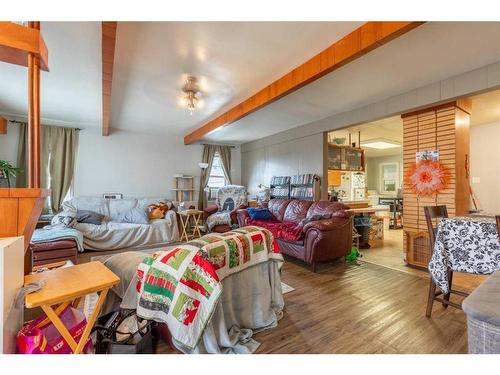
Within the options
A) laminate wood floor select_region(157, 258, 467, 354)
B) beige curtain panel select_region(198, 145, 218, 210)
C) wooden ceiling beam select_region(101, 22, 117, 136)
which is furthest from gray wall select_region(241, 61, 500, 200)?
wooden ceiling beam select_region(101, 22, 117, 136)

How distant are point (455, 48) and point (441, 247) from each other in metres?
1.82

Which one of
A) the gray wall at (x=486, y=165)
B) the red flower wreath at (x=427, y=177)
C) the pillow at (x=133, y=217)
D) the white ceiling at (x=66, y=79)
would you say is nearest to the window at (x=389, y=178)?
the gray wall at (x=486, y=165)

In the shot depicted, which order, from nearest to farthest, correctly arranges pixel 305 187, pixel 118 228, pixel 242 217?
pixel 118 228, pixel 242 217, pixel 305 187

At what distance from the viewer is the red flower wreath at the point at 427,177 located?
3.25 metres

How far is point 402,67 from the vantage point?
8.58 feet

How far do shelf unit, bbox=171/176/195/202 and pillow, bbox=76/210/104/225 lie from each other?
6.57 feet

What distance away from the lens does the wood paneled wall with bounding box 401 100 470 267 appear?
321cm

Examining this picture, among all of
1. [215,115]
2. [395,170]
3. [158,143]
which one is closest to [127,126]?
[158,143]

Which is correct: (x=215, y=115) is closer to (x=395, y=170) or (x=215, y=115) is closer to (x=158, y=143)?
(x=158, y=143)

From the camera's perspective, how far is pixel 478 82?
263 cm

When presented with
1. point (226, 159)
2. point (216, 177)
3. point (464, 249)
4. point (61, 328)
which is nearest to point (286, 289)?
point (464, 249)

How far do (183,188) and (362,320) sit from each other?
5.22 meters

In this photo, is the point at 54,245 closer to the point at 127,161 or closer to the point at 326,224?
the point at 127,161

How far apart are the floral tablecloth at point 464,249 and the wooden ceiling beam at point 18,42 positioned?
3035 mm
